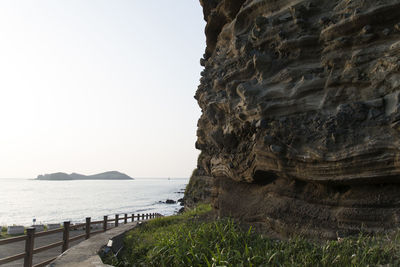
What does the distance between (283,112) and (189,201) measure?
15943 millimetres

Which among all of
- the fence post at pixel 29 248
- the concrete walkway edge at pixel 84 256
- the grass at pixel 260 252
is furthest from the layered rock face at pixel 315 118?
the fence post at pixel 29 248

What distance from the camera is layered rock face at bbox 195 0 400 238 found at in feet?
17.6

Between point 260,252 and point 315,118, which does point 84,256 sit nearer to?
point 260,252

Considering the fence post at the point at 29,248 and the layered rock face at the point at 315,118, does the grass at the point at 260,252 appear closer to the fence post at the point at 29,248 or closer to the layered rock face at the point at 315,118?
the layered rock face at the point at 315,118

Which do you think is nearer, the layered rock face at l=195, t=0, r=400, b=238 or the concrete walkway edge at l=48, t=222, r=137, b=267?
the layered rock face at l=195, t=0, r=400, b=238

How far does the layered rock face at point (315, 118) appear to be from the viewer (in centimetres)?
537

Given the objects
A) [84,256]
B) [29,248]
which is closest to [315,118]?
[84,256]

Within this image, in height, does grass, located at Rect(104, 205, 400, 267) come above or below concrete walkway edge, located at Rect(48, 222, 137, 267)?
above

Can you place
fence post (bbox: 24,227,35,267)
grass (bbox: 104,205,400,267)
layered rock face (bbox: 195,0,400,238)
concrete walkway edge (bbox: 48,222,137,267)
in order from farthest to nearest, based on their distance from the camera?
fence post (bbox: 24,227,35,267), concrete walkway edge (bbox: 48,222,137,267), layered rock face (bbox: 195,0,400,238), grass (bbox: 104,205,400,267)

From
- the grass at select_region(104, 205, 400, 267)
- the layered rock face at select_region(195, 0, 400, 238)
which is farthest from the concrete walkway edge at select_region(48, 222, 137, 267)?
the layered rock face at select_region(195, 0, 400, 238)

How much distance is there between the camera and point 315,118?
6.41 meters

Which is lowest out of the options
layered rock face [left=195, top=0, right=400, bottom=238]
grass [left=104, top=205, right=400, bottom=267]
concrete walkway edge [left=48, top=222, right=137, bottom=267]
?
concrete walkway edge [left=48, top=222, right=137, bottom=267]

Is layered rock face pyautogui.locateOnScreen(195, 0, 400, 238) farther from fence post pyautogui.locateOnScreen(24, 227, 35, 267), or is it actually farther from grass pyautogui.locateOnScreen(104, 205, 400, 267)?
fence post pyautogui.locateOnScreen(24, 227, 35, 267)

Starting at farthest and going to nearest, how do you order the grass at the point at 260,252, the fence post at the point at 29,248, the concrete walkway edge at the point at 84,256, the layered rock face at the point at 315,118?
1. the fence post at the point at 29,248
2. the concrete walkway edge at the point at 84,256
3. the layered rock face at the point at 315,118
4. the grass at the point at 260,252
